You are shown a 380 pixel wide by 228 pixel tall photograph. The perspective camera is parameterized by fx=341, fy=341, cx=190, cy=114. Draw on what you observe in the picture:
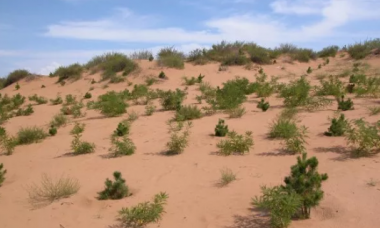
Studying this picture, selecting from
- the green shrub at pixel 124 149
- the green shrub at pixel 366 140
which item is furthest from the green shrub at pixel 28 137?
the green shrub at pixel 366 140

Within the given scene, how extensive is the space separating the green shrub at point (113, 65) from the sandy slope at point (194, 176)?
1169 cm

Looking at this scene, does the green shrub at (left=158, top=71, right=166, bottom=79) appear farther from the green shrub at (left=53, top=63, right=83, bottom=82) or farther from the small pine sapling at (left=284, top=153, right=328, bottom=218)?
the small pine sapling at (left=284, top=153, right=328, bottom=218)

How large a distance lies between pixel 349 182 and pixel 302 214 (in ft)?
4.53

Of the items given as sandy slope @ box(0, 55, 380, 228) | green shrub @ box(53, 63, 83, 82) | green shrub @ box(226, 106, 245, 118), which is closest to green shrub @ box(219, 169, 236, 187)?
sandy slope @ box(0, 55, 380, 228)

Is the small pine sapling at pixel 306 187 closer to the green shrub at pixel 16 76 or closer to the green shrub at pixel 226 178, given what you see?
the green shrub at pixel 226 178

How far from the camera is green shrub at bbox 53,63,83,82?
78.3ft

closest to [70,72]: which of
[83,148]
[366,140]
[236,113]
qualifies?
[236,113]

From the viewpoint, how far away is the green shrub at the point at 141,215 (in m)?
4.52

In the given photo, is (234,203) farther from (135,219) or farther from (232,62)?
(232,62)

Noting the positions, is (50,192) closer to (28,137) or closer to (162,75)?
(28,137)

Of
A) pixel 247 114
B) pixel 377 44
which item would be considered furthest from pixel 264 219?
pixel 377 44

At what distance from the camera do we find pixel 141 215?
4.52 m

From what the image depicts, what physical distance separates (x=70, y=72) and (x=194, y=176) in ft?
67.3

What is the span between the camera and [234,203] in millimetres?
4938
